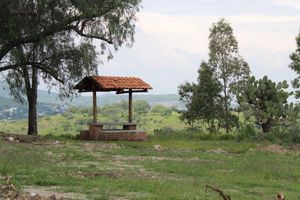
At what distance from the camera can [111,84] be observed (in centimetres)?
3334

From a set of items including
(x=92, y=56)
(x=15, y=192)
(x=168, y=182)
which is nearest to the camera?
(x=15, y=192)

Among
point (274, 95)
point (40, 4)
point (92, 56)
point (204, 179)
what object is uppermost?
point (40, 4)

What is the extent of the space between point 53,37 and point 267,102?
13.5 m

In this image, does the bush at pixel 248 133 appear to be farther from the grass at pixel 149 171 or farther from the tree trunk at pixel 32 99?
the tree trunk at pixel 32 99

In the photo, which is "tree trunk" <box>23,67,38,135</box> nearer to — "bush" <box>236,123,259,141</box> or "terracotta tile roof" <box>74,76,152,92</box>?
"terracotta tile roof" <box>74,76,152,92</box>

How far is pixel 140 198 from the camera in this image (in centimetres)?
1152

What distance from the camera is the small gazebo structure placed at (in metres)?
32.0

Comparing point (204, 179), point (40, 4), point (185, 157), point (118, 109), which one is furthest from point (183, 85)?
point (118, 109)

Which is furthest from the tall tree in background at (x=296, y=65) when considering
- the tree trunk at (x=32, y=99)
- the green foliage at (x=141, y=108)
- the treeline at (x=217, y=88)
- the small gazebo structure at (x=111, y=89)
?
the green foliage at (x=141, y=108)

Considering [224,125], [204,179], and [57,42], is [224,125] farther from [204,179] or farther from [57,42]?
[204,179]

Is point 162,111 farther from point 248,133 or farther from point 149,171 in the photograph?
point 149,171

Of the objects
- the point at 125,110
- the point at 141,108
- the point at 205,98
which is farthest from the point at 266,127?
the point at 141,108

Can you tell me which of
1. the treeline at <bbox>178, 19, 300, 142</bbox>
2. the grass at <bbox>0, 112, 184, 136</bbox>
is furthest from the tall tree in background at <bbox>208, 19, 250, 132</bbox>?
the grass at <bbox>0, 112, 184, 136</bbox>

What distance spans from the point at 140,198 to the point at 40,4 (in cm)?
1975
